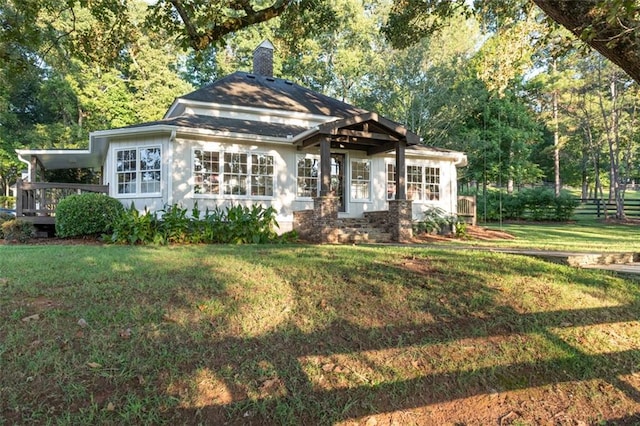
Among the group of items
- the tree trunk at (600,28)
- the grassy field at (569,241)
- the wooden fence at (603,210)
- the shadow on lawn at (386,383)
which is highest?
the tree trunk at (600,28)

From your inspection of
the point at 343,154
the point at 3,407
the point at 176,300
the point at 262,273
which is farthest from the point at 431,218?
the point at 3,407

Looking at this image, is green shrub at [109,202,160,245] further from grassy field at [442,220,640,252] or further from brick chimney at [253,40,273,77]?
brick chimney at [253,40,273,77]

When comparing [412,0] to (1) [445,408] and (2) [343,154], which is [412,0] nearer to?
(2) [343,154]

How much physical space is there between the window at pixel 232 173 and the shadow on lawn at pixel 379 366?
8727 millimetres

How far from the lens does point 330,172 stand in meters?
12.2

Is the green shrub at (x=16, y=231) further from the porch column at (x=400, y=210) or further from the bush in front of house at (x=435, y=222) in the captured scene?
the bush in front of house at (x=435, y=222)

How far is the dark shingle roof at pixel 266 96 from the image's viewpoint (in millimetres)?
14203

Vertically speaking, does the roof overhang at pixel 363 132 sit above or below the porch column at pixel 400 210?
above

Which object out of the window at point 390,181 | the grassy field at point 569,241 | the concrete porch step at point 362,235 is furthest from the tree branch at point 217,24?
the window at point 390,181

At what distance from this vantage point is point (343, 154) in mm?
13906

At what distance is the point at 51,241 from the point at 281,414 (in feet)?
30.3

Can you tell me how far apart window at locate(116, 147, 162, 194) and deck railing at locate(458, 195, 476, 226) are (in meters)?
11.4

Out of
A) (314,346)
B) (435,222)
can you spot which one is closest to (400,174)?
(435,222)

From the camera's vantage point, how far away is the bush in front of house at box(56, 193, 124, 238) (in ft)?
32.3
